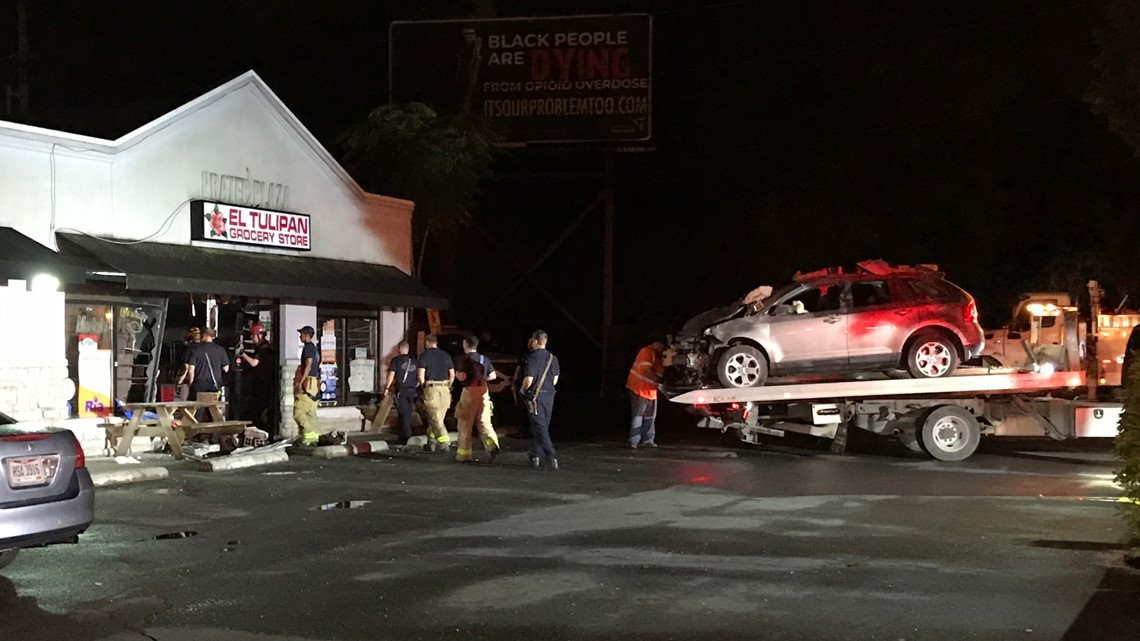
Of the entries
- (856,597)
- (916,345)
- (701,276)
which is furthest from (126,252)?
(701,276)

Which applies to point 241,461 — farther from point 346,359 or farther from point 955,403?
point 955,403

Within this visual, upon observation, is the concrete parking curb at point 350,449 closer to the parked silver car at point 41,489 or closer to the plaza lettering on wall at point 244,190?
the plaza lettering on wall at point 244,190

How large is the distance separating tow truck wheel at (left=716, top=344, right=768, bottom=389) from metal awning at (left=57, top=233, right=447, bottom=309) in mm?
6563

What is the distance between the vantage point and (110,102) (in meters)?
32.1

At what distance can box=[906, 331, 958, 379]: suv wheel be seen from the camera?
16.3 m

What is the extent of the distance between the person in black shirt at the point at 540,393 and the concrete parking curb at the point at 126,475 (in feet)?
14.4

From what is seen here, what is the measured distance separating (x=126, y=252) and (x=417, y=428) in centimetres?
631

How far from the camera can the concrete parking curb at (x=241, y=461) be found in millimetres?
15203

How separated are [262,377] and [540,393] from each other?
6567mm

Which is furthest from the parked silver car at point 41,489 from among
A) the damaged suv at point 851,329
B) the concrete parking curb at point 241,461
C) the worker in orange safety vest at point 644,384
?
the worker in orange safety vest at point 644,384

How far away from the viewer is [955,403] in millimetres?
16672

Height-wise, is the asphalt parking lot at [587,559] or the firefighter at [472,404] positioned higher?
the firefighter at [472,404]

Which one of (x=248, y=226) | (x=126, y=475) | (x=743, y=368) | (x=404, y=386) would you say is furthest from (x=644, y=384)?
(x=126, y=475)

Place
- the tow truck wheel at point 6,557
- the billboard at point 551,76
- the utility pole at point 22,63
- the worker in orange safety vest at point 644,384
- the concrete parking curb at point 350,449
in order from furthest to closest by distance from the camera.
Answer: the billboard at point 551,76
the utility pole at point 22,63
the worker in orange safety vest at point 644,384
the concrete parking curb at point 350,449
the tow truck wheel at point 6,557
